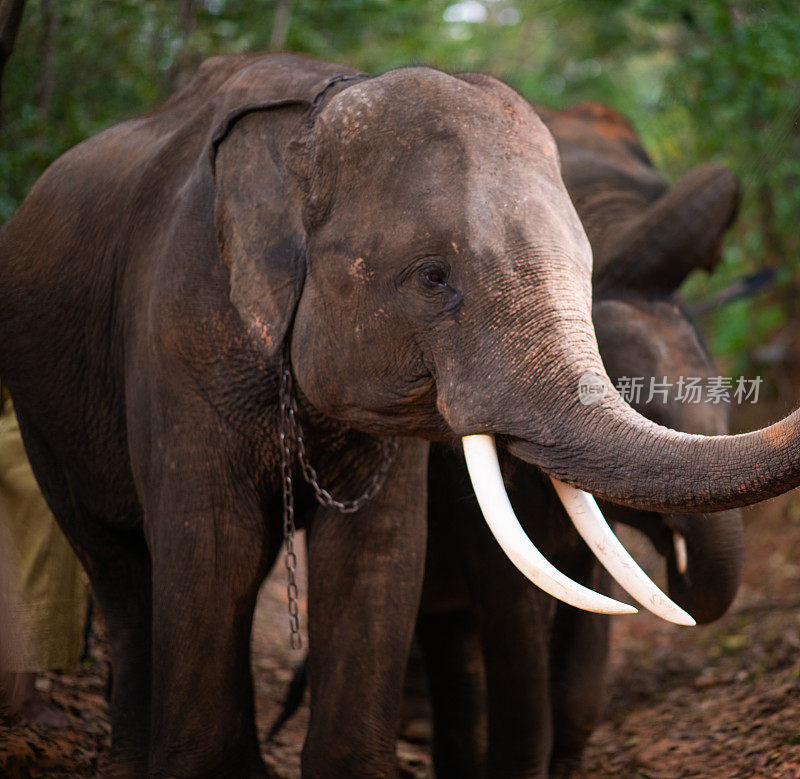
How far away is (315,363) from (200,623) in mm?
778

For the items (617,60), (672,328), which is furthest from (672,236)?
(617,60)

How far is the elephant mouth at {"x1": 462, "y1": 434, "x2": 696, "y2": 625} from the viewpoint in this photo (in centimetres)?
233

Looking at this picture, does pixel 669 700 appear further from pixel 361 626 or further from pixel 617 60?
pixel 617 60

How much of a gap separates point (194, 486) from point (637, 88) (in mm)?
14544

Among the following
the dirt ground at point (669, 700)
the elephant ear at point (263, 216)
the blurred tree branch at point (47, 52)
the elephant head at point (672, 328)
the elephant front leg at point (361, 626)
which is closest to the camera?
the elephant ear at point (263, 216)

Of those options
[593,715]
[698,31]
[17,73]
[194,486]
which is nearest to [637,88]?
[698,31]

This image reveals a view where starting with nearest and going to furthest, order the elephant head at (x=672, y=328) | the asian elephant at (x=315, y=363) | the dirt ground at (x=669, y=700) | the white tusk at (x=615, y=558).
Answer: the white tusk at (x=615, y=558)
the asian elephant at (x=315, y=363)
the elephant head at (x=672, y=328)
the dirt ground at (x=669, y=700)

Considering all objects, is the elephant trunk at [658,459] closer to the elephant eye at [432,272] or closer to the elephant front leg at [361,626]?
the elephant eye at [432,272]

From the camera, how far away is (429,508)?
4090 mm

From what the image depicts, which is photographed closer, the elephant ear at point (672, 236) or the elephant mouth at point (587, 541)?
the elephant mouth at point (587, 541)

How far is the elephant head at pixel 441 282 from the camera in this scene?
7.85 ft

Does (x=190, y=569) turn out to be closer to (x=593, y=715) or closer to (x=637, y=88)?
(x=593, y=715)

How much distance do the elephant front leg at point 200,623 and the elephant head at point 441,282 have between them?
18.6 inches

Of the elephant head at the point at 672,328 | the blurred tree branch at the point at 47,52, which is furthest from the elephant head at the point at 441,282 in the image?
the blurred tree branch at the point at 47,52
